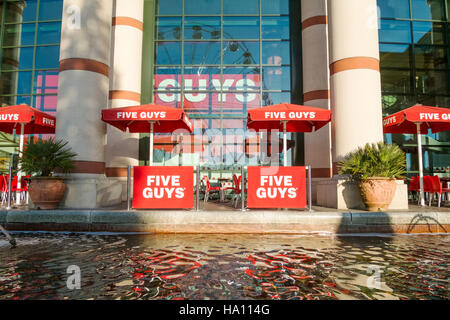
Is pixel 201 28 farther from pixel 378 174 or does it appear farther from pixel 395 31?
pixel 378 174

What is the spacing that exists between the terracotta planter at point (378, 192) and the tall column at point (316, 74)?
376cm

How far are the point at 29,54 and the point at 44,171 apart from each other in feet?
34.3

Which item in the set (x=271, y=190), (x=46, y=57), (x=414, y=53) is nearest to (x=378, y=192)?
(x=271, y=190)

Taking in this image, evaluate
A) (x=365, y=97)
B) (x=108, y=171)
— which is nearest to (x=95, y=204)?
(x=108, y=171)

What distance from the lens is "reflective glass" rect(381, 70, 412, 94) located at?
13.4 metres

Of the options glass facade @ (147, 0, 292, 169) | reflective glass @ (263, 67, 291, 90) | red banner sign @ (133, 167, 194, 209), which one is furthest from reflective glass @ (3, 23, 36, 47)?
red banner sign @ (133, 167, 194, 209)

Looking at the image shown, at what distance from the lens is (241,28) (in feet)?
44.2

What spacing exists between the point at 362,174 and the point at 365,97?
7.77ft

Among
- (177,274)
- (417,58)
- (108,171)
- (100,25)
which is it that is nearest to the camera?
(177,274)

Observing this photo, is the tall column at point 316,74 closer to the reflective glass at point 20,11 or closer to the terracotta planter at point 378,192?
the terracotta planter at point 378,192

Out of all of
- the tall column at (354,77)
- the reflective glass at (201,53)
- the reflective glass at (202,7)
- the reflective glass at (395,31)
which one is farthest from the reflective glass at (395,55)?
the reflective glass at (202,7)

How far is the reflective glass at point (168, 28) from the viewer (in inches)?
527

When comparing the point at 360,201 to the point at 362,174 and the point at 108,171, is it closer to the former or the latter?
the point at 362,174

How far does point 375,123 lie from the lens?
820cm
